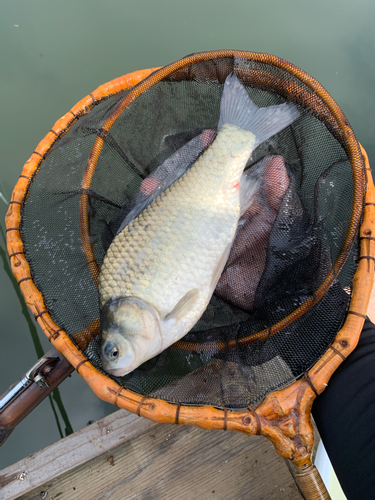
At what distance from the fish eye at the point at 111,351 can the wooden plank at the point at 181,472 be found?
0.56 meters

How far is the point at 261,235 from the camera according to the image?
4.69 ft

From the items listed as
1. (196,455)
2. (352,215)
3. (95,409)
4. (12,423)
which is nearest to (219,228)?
(352,215)

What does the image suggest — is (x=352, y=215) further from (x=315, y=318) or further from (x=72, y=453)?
(x=72, y=453)

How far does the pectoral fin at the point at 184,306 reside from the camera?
1101mm

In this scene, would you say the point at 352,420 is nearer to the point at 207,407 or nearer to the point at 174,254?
the point at 207,407

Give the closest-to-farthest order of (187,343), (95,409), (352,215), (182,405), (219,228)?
(182,405)
(352,215)
(219,228)
(187,343)
(95,409)

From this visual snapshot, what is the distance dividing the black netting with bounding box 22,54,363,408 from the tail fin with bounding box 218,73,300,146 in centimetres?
8

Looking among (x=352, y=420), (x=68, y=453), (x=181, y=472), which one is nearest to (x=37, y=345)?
(x=68, y=453)

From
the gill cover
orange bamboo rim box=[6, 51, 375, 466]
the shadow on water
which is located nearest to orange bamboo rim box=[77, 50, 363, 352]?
orange bamboo rim box=[6, 51, 375, 466]

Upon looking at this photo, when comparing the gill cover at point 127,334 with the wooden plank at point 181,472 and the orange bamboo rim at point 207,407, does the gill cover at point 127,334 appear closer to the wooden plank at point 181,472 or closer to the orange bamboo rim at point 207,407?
the orange bamboo rim at point 207,407

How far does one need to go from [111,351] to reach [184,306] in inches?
11.4

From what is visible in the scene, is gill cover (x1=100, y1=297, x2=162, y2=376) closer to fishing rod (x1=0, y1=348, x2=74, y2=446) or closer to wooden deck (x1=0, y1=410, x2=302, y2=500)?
fishing rod (x1=0, y1=348, x2=74, y2=446)

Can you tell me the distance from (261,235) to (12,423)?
49.0 inches

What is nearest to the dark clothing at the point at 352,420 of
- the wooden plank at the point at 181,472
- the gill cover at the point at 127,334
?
the wooden plank at the point at 181,472
